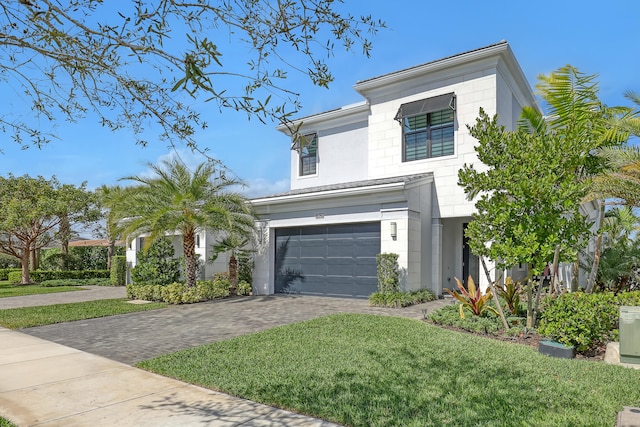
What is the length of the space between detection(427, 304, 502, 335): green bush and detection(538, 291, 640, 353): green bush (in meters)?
1.19

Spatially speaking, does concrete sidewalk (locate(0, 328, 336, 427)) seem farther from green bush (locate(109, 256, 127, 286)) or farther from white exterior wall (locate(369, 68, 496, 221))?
green bush (locate(109, 256, 127, 286))

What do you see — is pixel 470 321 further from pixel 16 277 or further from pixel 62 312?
pixel 16 277

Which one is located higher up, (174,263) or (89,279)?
(174,263)

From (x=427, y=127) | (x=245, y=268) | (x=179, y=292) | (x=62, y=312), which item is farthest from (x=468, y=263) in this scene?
(x=62, y=312)

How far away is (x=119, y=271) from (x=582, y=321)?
23.7 meters

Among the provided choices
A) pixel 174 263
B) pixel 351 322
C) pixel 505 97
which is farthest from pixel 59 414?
pixel 505 97

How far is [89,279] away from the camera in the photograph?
2703 centimetres

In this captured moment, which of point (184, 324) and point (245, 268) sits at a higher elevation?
point (245, 268)

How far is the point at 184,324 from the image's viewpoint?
10.4 m

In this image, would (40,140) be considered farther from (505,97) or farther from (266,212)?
(505,97)

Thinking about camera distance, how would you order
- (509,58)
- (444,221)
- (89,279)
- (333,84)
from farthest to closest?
(89,279) → (444,221) → (509,58) → (333,84)

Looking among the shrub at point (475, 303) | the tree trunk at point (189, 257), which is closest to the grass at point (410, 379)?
the shrub at point (475, 303)

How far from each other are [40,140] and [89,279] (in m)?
25.3

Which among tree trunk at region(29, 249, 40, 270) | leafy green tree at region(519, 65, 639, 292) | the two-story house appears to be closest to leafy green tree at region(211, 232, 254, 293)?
the two-story house
